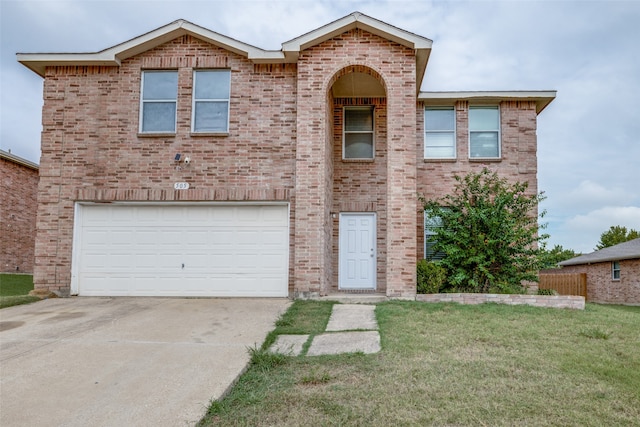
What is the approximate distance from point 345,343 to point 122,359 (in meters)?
2.94

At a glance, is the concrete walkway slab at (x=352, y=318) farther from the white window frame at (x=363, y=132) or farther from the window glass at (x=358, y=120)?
the window glass at (x=358, y=120)

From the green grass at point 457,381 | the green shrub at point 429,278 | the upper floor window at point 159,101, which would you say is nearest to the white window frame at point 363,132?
the green shrub at point 429,278

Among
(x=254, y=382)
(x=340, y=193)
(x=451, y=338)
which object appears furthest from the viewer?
(x=340, y=193)

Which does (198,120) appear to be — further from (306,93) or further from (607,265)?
(607,265)

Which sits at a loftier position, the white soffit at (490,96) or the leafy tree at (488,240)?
the white soffit at (490,96)

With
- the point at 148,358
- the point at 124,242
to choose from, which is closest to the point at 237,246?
the point at 124,242

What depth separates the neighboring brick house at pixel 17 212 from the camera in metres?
18.4

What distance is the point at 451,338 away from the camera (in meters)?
6.93

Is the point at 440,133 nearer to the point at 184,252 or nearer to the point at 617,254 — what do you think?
the point at 184,252

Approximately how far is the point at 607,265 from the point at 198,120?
2008cm

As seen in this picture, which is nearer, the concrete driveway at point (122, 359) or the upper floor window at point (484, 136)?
the concrete driveway at point (122, 359)

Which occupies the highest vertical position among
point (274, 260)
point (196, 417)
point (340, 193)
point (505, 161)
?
point (505, 161)

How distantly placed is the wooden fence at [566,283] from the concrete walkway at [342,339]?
13145 millimetres

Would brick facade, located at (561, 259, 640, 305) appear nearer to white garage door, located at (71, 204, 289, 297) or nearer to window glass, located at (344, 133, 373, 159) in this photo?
window glass, located at (344, 133, 373, 159)
